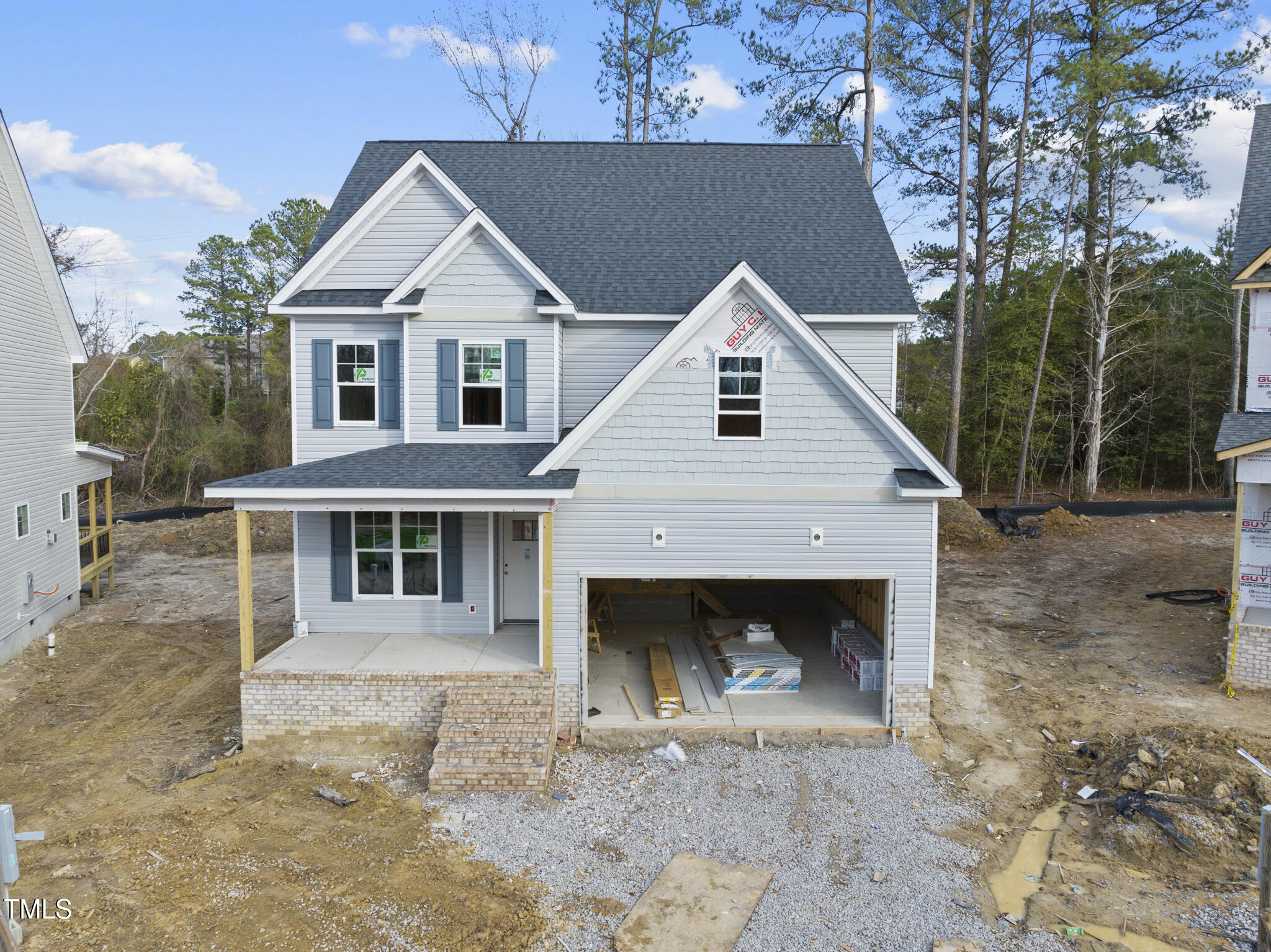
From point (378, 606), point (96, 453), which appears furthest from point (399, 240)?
point (96, 453)

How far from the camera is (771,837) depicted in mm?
8719

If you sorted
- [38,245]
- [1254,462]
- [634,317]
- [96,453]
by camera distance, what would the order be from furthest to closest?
[96,453] < [38,245] < [634,317] < [1254,462]

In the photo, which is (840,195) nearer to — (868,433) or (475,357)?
(868,433)

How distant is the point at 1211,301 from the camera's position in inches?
1235

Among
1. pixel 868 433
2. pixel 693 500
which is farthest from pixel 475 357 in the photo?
pixel 868 433

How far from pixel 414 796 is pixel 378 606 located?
4.24m

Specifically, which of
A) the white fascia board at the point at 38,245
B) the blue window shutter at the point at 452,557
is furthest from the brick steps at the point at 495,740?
the white fascia board at the point at 38,245

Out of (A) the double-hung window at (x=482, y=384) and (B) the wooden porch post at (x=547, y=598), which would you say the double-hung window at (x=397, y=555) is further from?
(B) the wooden porch post at (x=547, y=598)

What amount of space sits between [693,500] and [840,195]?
8.56 meters

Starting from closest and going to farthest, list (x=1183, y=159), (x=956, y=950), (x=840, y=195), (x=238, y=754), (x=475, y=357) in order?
(x=956, y=950)
(x=238, y=754)
(x=475, y=357)
(x=840, y=195)
(x=1183, y=159)

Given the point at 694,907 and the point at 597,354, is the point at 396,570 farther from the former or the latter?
the point at 694,907

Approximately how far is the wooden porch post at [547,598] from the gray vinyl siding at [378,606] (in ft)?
7.71

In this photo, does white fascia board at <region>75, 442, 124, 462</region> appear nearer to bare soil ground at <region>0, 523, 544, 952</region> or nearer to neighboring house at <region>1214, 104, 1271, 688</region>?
bare soil ground at <region>0, 523, 544, 952</region>

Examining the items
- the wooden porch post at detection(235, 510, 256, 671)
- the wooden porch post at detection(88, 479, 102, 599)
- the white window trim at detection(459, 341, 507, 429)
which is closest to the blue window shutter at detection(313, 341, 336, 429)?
the white window trim at detection(459, 341, 507, 429)
